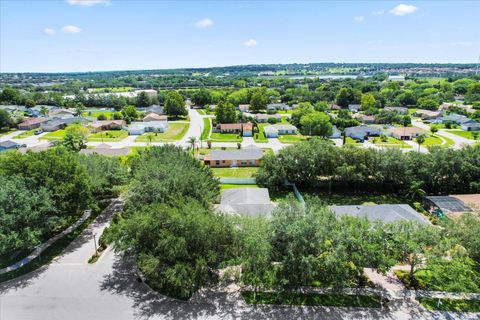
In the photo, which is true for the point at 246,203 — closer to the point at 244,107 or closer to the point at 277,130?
the point at 277,130

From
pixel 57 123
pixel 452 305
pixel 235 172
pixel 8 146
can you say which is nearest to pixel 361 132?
pixel 235 172

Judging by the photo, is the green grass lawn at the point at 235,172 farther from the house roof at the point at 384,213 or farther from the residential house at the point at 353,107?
the residential house at the point at 353,107

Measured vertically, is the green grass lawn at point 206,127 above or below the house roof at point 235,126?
below

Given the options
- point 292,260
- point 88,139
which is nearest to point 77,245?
point 292,260

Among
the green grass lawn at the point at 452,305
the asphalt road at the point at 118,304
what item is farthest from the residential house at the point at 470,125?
the asphalt road at the point at 118,304

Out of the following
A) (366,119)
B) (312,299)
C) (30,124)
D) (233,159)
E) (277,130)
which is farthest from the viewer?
(366,119)

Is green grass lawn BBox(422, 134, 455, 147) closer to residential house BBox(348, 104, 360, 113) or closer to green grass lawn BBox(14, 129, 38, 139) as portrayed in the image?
residential house BBox(348, 104, 360, 113)
